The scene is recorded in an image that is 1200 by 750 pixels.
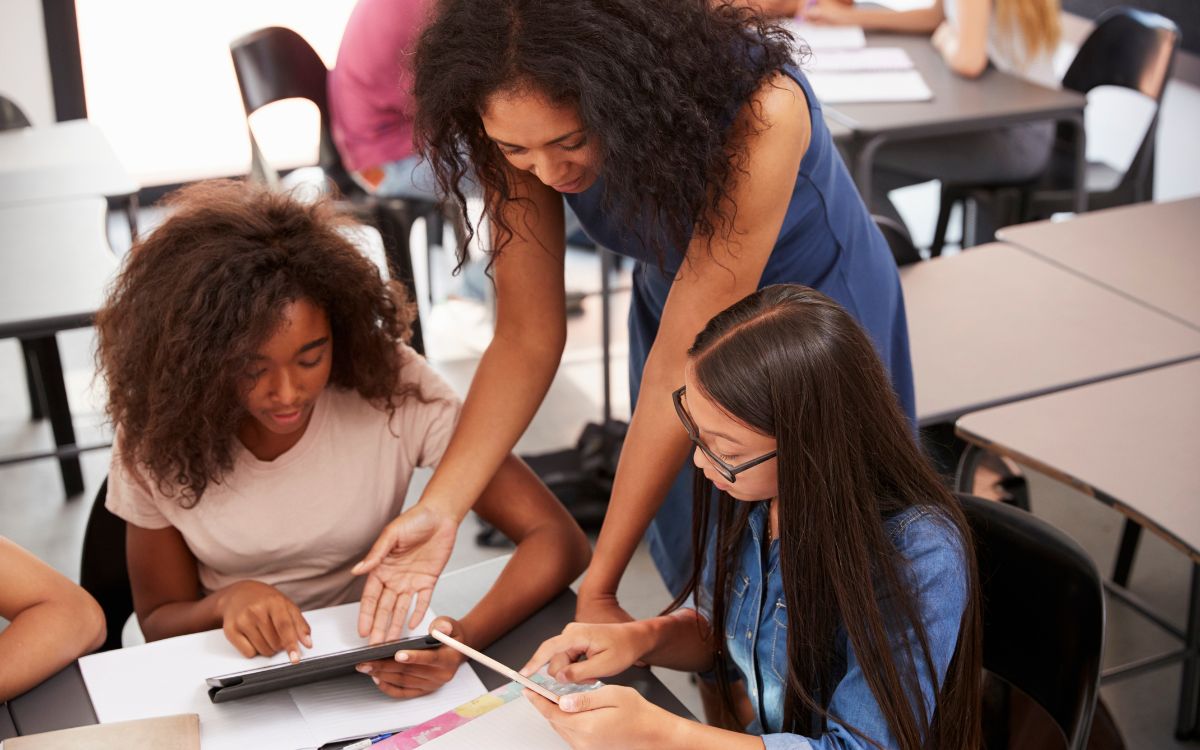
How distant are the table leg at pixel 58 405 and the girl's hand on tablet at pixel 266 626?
1.73 metres

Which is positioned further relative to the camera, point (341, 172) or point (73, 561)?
point (341, 172)

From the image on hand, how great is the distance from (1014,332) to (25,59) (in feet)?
11.4

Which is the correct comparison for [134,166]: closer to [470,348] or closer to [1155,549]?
[470,348]

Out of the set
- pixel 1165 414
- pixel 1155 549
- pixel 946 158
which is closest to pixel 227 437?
pixel 1165 414

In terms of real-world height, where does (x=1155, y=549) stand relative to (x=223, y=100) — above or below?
below

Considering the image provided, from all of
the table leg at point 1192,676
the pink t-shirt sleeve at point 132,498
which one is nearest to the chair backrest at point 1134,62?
the table leg at point 1192,676


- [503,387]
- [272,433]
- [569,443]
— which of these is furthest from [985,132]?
[272,433]

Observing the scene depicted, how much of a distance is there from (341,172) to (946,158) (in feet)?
5.32

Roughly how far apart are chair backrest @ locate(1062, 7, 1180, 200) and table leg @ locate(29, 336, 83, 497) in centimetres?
271

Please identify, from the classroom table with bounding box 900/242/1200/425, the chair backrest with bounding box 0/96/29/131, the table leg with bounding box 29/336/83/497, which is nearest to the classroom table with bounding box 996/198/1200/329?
the classroom table with bounding box 900/242/1200/425

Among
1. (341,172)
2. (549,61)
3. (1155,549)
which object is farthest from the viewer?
(341,172)

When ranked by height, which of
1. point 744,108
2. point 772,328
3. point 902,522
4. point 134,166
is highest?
point 744,108

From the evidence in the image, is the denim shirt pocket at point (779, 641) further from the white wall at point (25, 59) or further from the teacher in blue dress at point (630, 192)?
the white wall at point (25, 59)

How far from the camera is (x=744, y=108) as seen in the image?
1.40 meters
